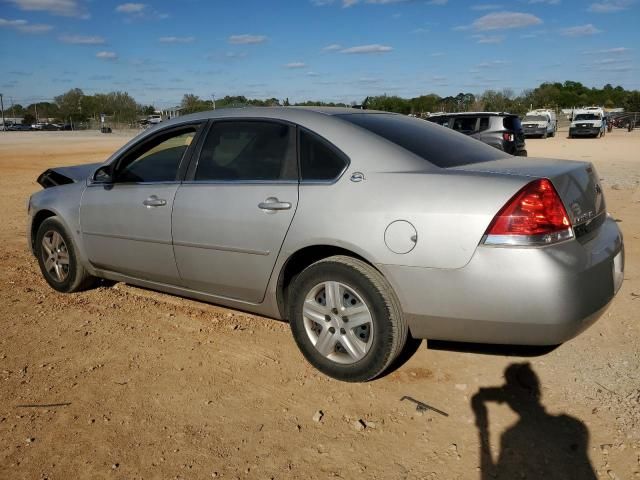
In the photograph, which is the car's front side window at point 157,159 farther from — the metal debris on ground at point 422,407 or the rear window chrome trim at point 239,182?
the metal debris on ground at point 422,407

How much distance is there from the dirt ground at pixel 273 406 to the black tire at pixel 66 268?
0.48m

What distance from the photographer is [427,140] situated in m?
3.64

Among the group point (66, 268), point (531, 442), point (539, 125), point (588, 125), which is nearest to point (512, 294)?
point (531, 442)

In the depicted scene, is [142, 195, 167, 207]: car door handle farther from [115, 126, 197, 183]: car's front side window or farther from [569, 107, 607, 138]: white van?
[569, 107, 607, 138]: white van

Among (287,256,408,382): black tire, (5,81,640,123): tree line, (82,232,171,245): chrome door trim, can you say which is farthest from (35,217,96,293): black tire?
(5,81,640,123): tree line

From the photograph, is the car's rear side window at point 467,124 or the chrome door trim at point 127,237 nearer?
the chrome door trim at point 127,237

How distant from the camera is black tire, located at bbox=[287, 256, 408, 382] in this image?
10.2 ft

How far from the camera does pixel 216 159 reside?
3975mm

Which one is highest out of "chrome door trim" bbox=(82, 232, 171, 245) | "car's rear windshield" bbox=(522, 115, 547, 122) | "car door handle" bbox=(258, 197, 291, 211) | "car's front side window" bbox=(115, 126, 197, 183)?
"car's rear windshield" bbox=(522, 115, 547, 122)

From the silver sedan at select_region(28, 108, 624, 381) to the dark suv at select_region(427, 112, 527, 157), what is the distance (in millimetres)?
13376

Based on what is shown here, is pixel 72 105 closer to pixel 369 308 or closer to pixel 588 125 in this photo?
pixel 588 125

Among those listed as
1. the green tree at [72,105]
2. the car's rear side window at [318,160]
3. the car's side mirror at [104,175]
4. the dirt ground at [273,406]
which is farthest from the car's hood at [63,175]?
the green tree at [72,105]

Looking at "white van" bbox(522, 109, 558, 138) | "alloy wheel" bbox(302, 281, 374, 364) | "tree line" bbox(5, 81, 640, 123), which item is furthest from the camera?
"tree line" bbox(5, 81, 640, 123)

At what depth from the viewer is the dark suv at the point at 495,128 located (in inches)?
655
